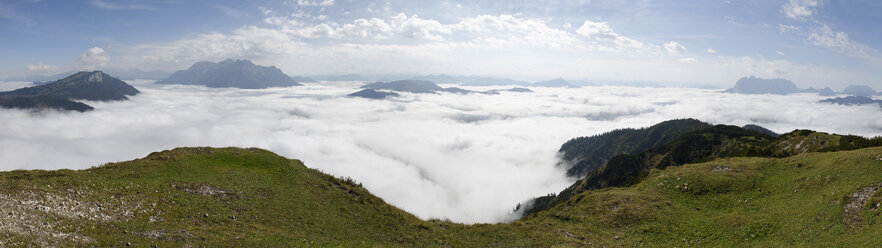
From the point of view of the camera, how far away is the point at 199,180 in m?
33.5

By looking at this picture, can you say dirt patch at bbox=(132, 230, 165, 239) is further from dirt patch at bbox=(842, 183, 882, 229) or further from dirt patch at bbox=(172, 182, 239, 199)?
→ dirt patch at bbox=(842, 183, 882, 229)

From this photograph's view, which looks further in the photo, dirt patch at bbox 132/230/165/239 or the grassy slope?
the grassy slope

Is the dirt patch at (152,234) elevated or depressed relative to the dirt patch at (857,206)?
depressed

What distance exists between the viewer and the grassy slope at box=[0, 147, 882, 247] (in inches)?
862

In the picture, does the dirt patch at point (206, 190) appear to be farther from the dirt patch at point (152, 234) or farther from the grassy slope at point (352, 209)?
the dirt patch at point (152, 234)

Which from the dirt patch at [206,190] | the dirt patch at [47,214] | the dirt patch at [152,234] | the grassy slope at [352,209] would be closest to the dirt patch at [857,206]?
the grassy slope at [352,209]

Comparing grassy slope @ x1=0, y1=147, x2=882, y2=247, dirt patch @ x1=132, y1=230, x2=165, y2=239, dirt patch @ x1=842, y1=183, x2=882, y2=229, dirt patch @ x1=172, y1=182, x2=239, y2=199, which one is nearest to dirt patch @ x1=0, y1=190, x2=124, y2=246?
grassy slope @ x1=0, y1=147, x2=882, y2=247

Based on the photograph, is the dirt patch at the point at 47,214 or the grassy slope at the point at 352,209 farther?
the grassy slope at the point at 352,209

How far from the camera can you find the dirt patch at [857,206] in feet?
76.5

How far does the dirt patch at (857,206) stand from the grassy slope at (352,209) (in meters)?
0.46

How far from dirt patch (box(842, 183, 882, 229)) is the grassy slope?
0.46 metres

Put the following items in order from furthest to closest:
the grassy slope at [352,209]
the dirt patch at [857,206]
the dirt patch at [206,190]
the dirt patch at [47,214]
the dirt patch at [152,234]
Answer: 1. the dirt patch at [206,190]
2. the dirt patch at [857,206]
3. the grassy slope at [352,209]
4. the dirt patch at [152,234]
5. the dirt patch at [47,214]

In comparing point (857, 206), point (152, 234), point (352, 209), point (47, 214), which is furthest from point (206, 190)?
point (857, 206)

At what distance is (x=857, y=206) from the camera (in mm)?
25297
